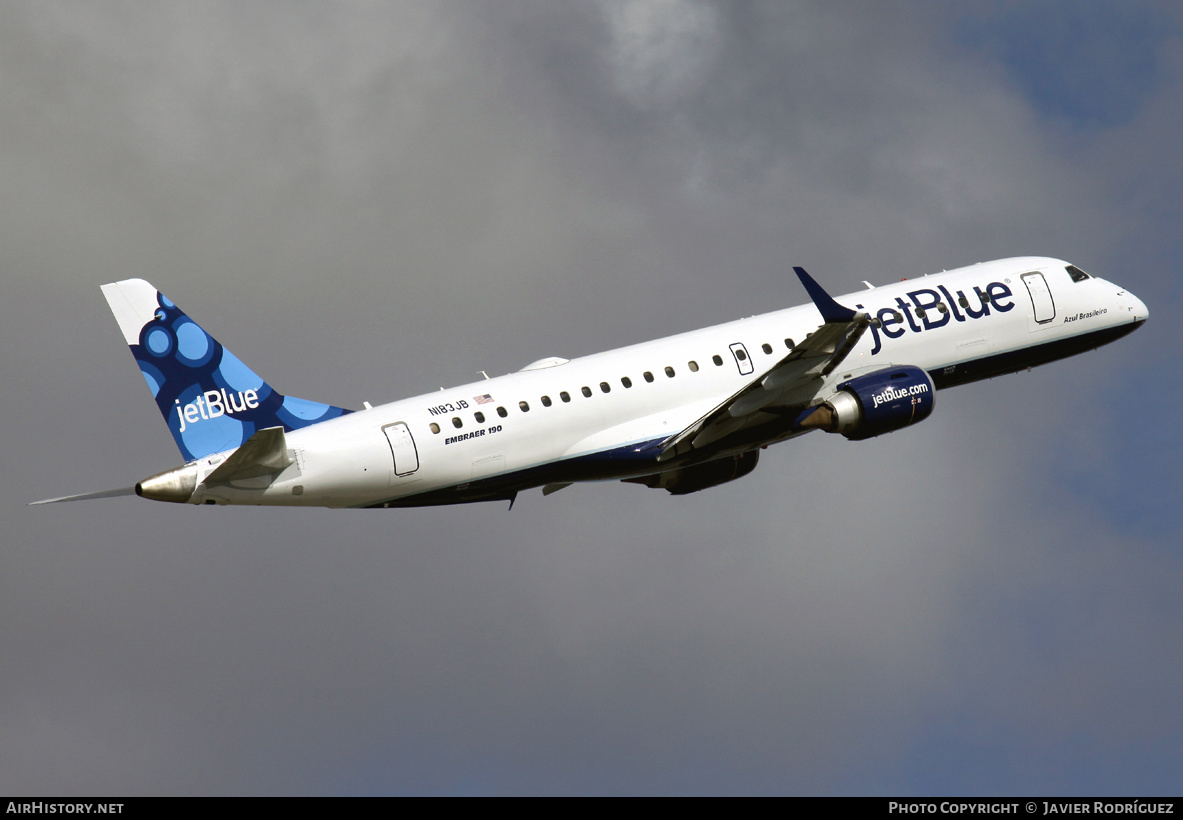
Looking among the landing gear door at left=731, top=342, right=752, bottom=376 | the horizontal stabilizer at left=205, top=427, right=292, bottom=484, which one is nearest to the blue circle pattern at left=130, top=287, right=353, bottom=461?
the horizontal stabilizer at left=205, top=427, right=292, bottom=484

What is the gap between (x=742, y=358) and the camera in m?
52.2

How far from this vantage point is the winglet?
153 ft

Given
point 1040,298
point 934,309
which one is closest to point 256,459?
point 934,309

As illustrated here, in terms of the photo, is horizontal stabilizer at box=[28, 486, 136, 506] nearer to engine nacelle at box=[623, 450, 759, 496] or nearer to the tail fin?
the tail fin

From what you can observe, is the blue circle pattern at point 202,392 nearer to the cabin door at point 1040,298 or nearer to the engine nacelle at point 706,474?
the engine nacelle at point 706,474

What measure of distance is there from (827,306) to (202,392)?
17.9 m

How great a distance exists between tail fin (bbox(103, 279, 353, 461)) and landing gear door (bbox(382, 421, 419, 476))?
233cm

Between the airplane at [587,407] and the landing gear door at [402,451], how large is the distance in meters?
0.04

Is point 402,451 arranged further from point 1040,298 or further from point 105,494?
point 1040,298

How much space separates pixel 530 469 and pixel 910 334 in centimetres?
1356
